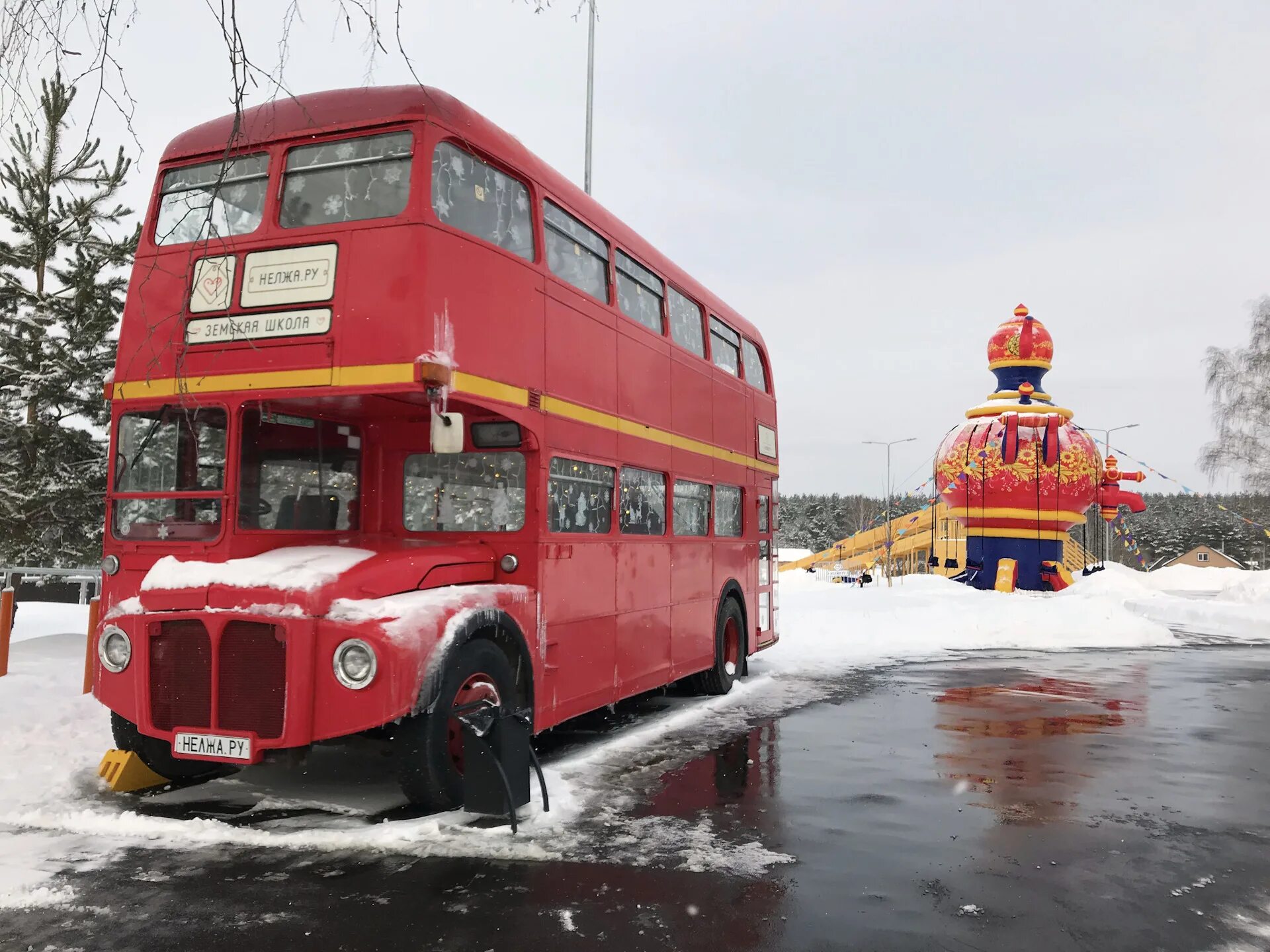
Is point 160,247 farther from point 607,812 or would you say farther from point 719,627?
point 719,627

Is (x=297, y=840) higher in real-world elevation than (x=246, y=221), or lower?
lower

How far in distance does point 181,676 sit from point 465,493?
232 centimetres

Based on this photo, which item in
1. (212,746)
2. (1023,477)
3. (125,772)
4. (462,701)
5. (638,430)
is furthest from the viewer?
(1023,477)

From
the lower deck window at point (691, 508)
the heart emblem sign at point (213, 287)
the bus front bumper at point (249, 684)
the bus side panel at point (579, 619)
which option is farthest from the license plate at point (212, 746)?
the lower deck window at point (691, 508)

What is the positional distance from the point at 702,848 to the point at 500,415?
125 inches

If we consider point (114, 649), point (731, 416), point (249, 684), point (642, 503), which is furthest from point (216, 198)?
point (731, 416)

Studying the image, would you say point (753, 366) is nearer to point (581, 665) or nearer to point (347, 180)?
point (581, 665)

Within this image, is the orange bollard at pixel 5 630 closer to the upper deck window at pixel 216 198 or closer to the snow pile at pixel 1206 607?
the upper deck window at pixel 216 198

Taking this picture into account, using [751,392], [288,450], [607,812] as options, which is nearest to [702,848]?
[607,812]

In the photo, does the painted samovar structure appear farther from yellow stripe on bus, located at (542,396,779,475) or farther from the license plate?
the license plate

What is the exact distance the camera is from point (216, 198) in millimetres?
6762

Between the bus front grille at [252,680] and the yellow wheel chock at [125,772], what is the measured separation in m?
1.33

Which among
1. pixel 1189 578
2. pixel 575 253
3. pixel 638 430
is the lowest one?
pixel 1189 578

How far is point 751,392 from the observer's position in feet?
44.4
